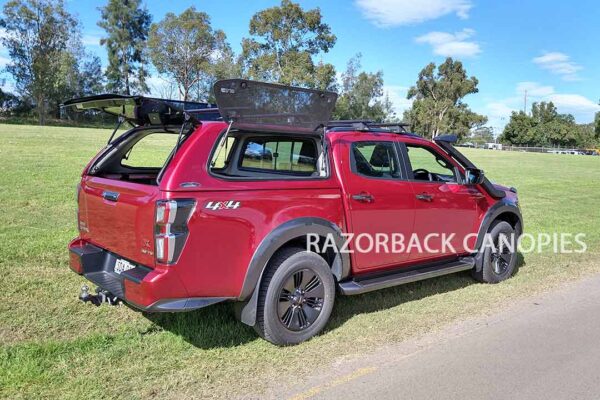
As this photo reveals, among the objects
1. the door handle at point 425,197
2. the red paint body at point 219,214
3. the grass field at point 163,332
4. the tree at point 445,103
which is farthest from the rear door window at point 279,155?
the tree at point 445,103

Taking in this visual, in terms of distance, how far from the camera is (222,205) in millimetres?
3812

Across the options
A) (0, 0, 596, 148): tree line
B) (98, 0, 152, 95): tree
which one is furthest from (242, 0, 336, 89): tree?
(98, 0, 152, 95): tree

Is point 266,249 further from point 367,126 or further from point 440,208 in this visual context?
point 440,208

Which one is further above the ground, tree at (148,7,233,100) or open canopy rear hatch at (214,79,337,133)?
tree at (148,7,233,100)

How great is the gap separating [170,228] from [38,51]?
68.9 m

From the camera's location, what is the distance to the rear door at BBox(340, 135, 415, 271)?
4.79 meters

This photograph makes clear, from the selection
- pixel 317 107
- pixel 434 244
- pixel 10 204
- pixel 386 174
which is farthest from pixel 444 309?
pixel 10 204

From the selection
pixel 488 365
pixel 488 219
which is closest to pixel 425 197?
pixel 488 219

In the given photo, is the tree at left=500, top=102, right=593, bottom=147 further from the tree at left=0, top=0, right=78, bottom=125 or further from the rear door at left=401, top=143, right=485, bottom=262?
the rear door at left=401, top=143, right=485, bottom=262

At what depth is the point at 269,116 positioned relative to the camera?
4.26 meters

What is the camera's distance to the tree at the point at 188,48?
60562mm

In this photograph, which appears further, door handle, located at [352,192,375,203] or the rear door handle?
door handle, located at [352,192,375,203]

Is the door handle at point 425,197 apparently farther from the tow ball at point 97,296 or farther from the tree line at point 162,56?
the tree line at point 162,56

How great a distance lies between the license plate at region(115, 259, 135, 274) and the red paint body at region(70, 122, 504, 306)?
6 cm
